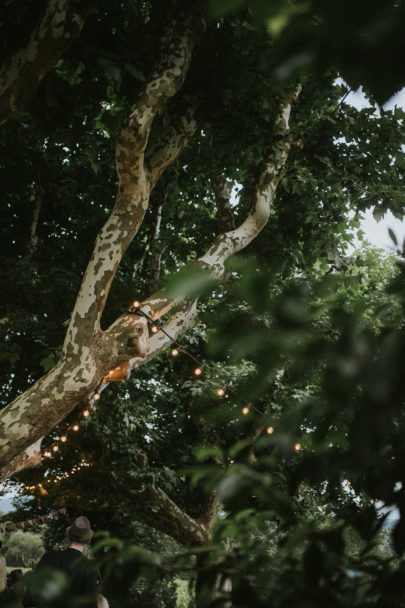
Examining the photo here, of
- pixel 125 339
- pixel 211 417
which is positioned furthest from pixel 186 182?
pixel 211 417

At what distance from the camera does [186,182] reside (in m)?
8.66

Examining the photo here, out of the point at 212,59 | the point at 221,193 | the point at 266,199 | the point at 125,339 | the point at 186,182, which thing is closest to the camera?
the point at 125,339

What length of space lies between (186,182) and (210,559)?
840 cm

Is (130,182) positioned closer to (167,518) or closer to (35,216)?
(35,216)

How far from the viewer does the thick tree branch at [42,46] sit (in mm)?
3357

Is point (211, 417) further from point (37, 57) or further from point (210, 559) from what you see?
point (37, 57)

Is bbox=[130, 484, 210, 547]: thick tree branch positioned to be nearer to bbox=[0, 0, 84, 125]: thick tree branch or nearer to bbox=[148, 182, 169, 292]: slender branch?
bbox=[148, 182, 169, 292]: slender branch

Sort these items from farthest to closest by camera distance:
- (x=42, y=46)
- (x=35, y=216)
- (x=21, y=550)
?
(x=21, y=550), (x=35, y=216), (x=42, y=46)

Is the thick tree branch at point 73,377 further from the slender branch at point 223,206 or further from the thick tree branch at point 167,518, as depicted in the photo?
the thick tree branch at point 167,518

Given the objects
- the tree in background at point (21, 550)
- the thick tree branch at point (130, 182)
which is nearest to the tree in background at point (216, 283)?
the thick tree branch at point (130, 182)

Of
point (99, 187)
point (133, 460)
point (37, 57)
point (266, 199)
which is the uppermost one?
point (99, 187)

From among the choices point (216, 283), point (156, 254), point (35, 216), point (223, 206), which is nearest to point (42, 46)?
point (216, 283)

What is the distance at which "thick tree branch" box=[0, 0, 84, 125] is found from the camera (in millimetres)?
3357

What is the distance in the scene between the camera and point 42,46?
3.41m
